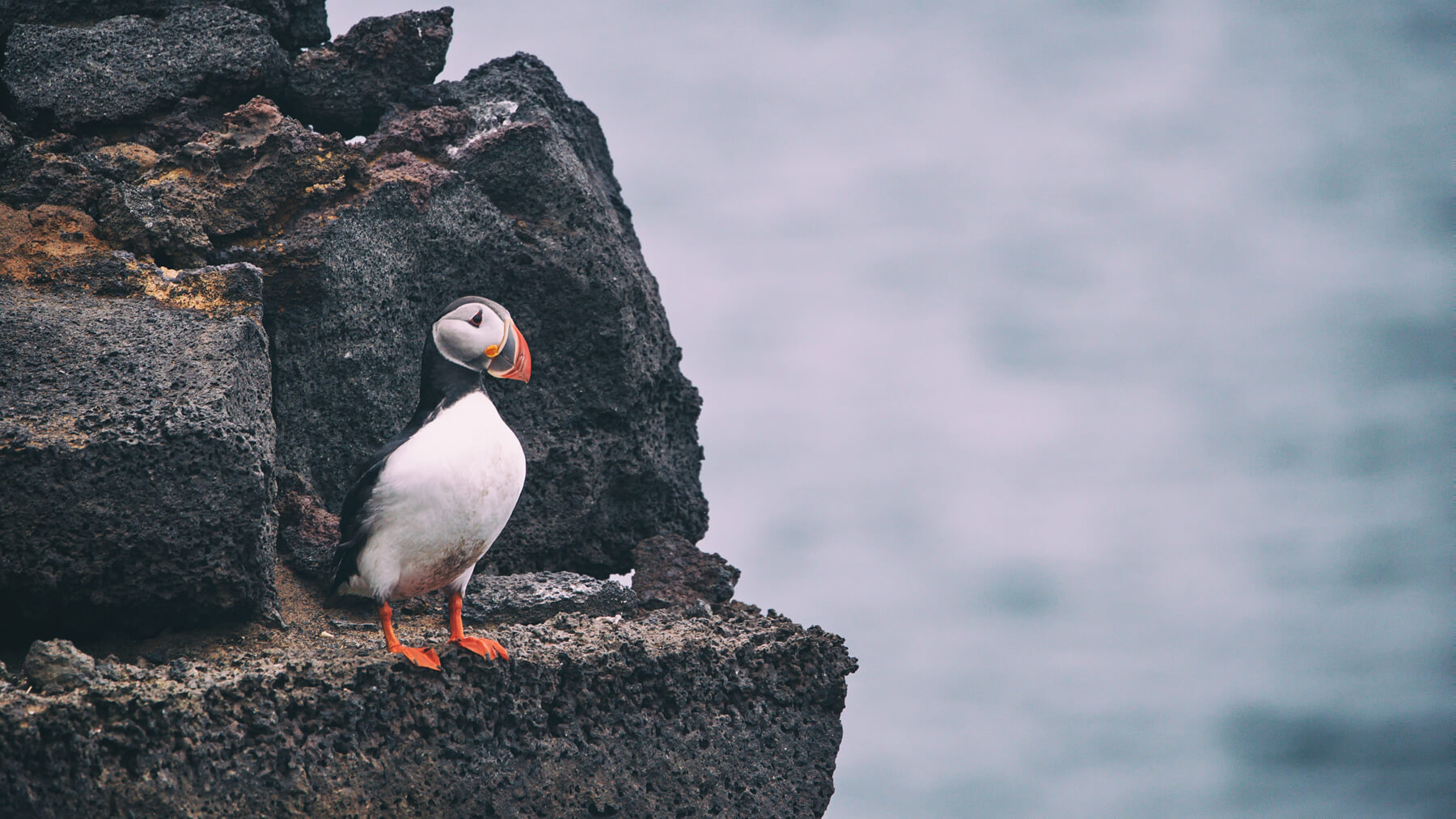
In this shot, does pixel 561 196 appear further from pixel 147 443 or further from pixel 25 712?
pixel 25 712

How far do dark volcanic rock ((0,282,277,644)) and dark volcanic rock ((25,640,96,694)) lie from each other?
2.20ft

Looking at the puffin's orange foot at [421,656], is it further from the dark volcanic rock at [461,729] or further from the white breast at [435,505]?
the white breast at [435,505]

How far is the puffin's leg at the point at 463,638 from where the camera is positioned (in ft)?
15.0

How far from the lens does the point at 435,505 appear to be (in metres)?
4.56

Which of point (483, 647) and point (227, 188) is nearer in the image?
point (483, 647)

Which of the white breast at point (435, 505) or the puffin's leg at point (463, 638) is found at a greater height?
the white breast at point (435, 505)

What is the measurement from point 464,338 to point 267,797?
1934 mm

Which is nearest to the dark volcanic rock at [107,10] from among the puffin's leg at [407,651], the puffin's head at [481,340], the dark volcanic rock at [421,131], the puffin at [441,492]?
the dark volcanic rock at [421,131]

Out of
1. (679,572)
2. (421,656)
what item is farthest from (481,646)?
(679,572)

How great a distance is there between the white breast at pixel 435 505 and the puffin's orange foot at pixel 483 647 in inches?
11.9

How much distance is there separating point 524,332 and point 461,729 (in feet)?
8.39

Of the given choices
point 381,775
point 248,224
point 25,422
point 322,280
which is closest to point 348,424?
point 322,280

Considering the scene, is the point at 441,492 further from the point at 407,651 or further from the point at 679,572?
the point at 679,572

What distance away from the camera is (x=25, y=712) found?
11.7 ft
